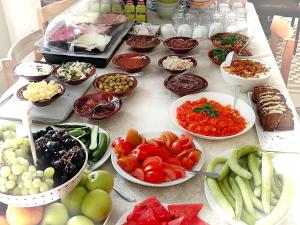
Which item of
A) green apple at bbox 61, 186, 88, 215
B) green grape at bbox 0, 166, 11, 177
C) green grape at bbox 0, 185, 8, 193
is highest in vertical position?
green grape at bbox 0, 166, 11, 177

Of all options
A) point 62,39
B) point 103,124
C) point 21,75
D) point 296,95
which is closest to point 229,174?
point 103,124

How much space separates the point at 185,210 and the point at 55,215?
1.17 feet

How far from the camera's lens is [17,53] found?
182 cm

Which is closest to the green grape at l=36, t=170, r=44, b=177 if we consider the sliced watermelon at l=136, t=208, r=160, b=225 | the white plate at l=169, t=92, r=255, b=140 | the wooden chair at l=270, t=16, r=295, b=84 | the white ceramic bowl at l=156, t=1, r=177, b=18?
the sliced watermelon at l=136, t=208, r=160, b=225

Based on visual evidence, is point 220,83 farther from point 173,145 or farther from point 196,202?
point 196,202

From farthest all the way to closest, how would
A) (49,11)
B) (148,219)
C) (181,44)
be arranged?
(49,11) < (181,44) < (148,219)

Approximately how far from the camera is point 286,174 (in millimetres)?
1104

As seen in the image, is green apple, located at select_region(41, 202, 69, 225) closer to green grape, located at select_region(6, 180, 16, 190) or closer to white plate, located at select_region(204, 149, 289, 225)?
green grape, located at select_region(6, 180, 16, 190)

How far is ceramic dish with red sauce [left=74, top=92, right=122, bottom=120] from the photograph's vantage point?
1.39 metres

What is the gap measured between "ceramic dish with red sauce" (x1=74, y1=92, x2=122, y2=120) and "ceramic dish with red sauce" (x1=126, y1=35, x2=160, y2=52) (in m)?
0.58

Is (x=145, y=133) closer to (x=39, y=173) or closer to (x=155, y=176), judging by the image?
(x=155, y=176)

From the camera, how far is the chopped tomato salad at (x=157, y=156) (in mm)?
1080

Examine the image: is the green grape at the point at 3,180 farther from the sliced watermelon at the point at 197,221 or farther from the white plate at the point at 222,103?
the white plate at the point at 222,103

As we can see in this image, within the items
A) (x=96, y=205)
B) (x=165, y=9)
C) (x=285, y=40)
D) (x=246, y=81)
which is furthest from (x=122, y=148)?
(x=165, y=9)
